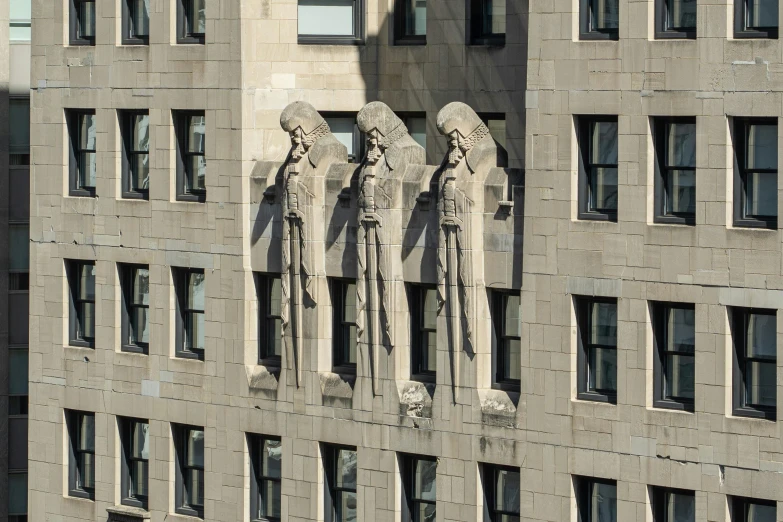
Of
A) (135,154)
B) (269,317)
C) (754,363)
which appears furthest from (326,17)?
(754,363)

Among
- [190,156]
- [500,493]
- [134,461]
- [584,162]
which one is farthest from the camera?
[134,461]

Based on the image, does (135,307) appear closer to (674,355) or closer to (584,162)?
(584,162)

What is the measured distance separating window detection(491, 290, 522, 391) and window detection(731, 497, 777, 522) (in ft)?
22.1

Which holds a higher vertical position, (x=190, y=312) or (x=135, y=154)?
(x=135, y=154)

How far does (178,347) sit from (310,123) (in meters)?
7.55

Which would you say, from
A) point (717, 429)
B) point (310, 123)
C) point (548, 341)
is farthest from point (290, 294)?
point (717, 429)

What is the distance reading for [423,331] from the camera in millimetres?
64938

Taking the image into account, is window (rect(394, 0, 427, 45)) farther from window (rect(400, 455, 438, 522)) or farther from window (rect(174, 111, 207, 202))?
window (rect(400, 455, 438, 522))

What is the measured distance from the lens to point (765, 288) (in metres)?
56.8

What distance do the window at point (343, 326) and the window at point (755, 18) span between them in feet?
44.0

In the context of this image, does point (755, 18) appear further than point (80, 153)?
No

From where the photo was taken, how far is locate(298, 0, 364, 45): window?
68.9 meters

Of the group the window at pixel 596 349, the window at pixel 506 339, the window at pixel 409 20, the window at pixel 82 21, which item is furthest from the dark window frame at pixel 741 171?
the window at pixel 82 21

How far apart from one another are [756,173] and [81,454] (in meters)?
23.0
